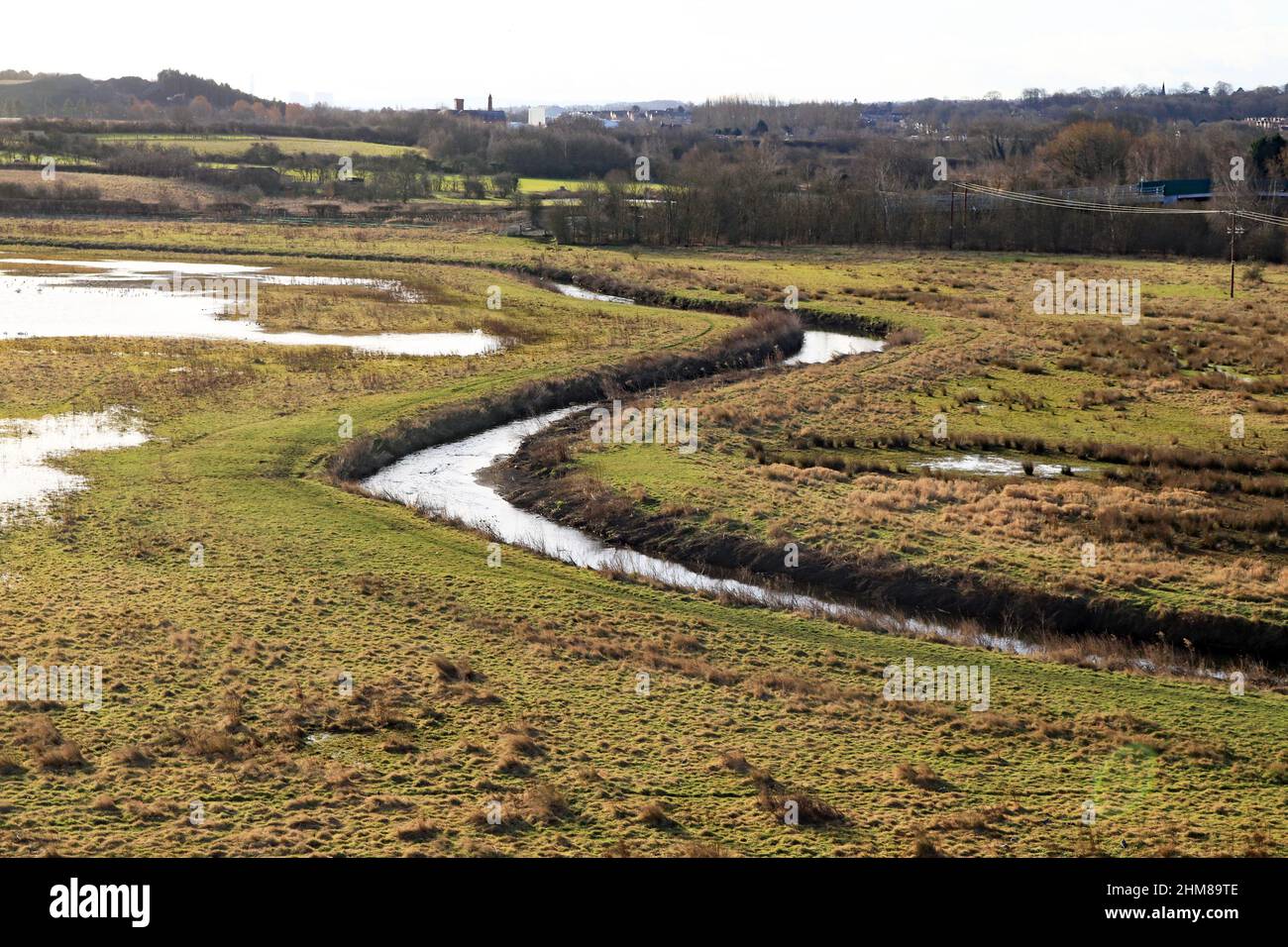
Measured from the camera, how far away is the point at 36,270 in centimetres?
6612

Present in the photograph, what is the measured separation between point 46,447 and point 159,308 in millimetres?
25615

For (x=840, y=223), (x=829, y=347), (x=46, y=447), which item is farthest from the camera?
(x=840, y=223)

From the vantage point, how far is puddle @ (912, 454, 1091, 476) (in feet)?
104

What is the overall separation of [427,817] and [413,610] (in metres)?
7.58

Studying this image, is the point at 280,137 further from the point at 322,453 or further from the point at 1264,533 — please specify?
the point at 1264,533

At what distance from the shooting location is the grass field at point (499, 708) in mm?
14219

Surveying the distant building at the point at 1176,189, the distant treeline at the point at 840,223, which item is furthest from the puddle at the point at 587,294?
the distant building at the point at 1176,189

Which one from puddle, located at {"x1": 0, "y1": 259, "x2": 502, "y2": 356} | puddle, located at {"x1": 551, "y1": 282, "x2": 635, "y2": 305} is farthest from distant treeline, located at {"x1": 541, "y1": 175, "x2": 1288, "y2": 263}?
puddle, located at {"x1": 0, "y1": 259, "x2": 502, "y2": 356}

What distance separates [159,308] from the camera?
182 ft

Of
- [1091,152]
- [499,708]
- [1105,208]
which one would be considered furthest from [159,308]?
[1091,152]

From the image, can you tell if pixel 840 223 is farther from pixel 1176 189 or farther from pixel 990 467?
pixel 990 467

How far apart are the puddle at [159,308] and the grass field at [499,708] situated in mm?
13964

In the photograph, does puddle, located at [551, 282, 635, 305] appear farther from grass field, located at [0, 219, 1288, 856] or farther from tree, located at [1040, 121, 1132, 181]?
tree, located at [1040, 121, 1132, 181]

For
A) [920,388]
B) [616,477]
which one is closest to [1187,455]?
[920,388]
